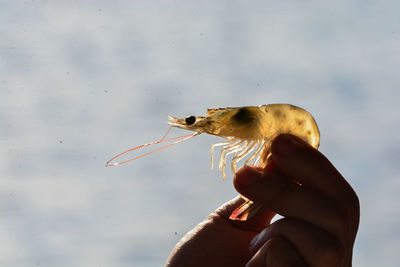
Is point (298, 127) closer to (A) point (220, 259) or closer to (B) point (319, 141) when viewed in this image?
(B) point (319, 141)

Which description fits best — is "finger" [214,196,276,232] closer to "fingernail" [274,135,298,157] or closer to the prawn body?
the prawn body

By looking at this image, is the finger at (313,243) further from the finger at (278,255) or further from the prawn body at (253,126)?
the prawn body at (253,126)

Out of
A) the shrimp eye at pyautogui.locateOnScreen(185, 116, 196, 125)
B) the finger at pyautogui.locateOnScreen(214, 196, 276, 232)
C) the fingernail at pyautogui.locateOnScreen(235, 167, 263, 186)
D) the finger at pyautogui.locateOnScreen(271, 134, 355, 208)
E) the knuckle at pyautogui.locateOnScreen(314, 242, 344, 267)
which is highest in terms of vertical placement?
the finger at pyautogui.locateOnScreen(271, 134, 355, 208)

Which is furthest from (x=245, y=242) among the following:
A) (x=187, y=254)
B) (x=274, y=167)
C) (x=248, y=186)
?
(x=248, y=186)

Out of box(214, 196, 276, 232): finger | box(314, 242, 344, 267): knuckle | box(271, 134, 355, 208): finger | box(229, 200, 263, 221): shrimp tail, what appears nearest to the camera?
box(314, 242, 344, 267): knuckle

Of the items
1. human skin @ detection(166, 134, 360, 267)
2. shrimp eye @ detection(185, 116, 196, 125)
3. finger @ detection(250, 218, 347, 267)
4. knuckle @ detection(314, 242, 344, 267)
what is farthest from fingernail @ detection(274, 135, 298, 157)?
shrimp eye @ detection(185, 116, 196, 125)

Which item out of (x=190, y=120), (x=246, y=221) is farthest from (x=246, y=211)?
(x=190, y=120)
